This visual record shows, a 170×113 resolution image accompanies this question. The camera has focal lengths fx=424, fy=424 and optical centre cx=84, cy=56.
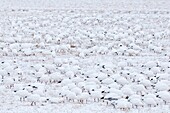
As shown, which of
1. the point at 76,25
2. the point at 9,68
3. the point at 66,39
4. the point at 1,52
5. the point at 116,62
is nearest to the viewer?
the point at 9,68

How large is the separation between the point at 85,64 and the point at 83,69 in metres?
0.71

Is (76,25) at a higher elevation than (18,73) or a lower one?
higher

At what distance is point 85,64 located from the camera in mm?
12867

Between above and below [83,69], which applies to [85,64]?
above

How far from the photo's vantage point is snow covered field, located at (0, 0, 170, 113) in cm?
890

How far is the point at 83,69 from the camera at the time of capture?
39.9 ft

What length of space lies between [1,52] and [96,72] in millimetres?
4045

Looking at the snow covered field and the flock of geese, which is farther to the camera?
the flock of geese

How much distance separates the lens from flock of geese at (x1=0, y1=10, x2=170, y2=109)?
30.3 ft

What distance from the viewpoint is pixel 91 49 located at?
48.2 ft

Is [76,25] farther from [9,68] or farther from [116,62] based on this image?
[9,68]

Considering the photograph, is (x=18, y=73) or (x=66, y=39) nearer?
(x=18, y=73)

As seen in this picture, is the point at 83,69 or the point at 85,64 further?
the point at 85,64

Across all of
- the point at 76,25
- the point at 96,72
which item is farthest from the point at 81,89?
the point at 76,25
